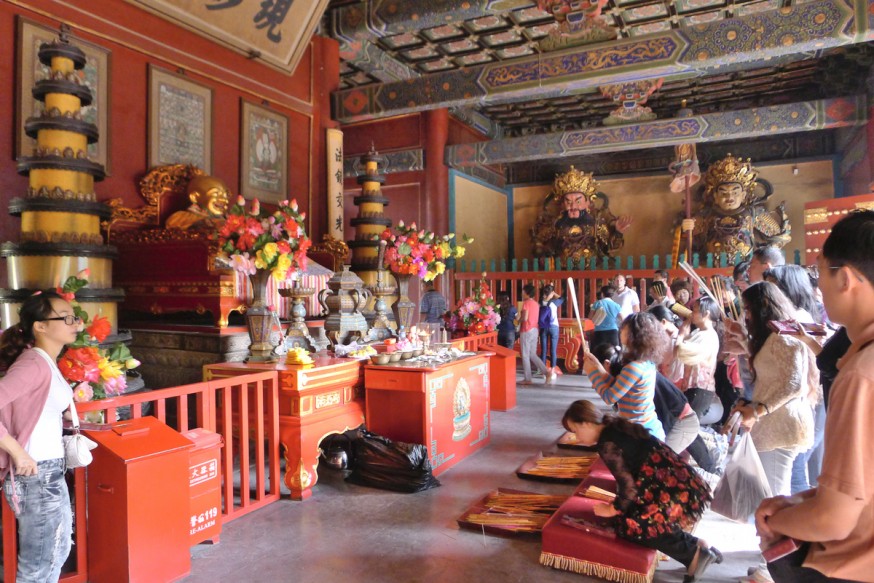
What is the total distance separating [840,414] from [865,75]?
357 inches

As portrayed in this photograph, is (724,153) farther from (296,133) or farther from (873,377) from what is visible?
(873,377)

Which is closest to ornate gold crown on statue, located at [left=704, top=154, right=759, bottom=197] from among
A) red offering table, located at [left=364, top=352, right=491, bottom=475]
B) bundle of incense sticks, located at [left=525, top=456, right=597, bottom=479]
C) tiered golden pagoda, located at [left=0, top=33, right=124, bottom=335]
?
bundle of incense sticks, located at [left=525, top=456, right=597, bottom=479]

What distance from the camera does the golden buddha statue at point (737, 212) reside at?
10156mm

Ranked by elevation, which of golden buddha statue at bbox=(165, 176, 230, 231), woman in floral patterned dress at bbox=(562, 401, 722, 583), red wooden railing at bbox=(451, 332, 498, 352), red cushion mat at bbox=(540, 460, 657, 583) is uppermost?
golden buddha statue at bbox=(165, 176, 230, 231)

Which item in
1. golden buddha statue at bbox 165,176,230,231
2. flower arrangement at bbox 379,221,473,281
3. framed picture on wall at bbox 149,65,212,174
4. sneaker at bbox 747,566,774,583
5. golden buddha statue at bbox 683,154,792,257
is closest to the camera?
sneaker at bbox 747,566,774,583

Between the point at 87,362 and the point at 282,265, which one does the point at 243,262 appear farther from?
the point at 87,362

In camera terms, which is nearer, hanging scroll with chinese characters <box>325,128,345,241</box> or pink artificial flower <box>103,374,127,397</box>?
pink artificial flower <box>103,374,127,397</box>

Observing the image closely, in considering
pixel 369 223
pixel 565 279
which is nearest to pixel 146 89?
pixel 369 223

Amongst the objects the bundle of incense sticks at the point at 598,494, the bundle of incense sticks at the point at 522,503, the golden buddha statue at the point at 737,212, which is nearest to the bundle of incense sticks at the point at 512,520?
the bundle of incense sticks at the point at 522,503

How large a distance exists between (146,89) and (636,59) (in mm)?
4990

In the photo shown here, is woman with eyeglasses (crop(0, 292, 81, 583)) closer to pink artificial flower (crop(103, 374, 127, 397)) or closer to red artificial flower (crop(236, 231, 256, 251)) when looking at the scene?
pink artificial flower (crop(103, 374, 127, 397))

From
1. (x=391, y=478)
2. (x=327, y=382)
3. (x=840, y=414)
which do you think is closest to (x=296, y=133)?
(x=327, y=382)

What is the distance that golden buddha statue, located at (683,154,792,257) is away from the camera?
1016cm

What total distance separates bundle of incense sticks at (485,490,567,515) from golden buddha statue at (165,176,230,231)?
11.7 feet
